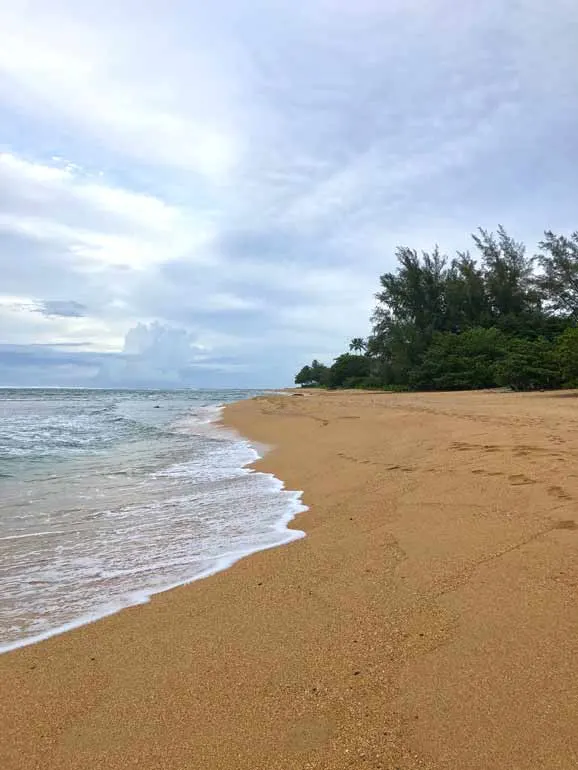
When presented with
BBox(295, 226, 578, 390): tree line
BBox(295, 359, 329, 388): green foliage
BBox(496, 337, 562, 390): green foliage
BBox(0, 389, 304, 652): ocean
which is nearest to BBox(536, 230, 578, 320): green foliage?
BBox(295, 226, 578, 390): tree line

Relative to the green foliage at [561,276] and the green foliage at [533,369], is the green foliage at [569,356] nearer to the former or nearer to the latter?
the green foliage at [533,369]

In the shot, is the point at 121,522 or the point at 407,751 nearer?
the point at 407,751

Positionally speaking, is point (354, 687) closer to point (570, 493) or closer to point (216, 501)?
point (570, 493)

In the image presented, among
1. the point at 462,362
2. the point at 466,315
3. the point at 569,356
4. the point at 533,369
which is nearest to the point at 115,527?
the point at 569,356

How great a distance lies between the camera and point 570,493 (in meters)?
4.60

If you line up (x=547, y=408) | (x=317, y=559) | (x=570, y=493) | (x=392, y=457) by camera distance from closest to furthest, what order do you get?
(x=317, y=559)
(x=570, y=493)
(x=392, y=457)
(x=547, y=408)

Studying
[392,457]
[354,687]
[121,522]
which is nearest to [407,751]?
[354,687]

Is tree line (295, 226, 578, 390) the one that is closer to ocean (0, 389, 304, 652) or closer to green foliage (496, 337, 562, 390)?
green foliage (496, 337, 562, 390)

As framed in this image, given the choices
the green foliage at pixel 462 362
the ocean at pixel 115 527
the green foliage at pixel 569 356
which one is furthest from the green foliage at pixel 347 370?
the ocean at pixel 115 527

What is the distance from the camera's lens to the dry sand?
181 centimetres

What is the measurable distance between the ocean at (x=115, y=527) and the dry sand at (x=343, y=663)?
378 mm

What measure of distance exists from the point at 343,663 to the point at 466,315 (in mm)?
43835

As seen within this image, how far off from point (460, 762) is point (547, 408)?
12248mm

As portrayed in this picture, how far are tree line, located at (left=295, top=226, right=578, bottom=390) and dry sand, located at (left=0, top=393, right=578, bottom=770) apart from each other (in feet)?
76.5
